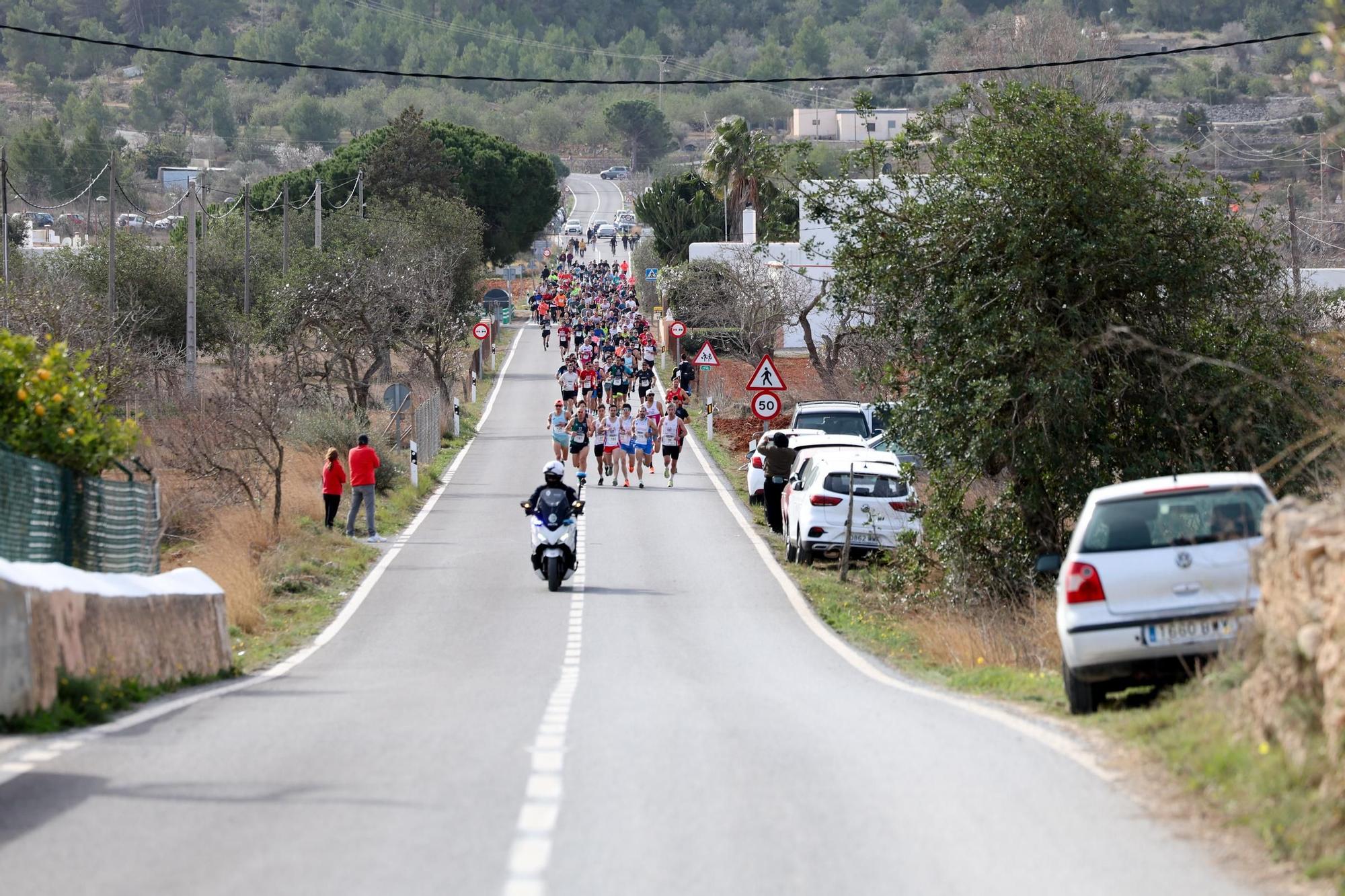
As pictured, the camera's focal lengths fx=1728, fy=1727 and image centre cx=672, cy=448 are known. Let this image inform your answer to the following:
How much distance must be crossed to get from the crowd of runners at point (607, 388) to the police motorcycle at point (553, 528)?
8.90 metres

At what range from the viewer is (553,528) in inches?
860

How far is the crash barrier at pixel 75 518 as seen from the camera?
475 inches

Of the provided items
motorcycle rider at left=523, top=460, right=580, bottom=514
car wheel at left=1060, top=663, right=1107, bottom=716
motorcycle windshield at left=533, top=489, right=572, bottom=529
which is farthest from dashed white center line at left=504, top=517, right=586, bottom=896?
motorcycle rider at left=523, top=460, right=580, bottom=514

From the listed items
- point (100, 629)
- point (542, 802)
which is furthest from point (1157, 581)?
point (100, 629)

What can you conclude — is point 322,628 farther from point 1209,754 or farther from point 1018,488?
point 1209,754

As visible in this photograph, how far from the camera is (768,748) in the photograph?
31.6ft

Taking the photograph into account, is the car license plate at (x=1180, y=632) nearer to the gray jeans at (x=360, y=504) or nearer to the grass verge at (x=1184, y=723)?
the grass verge at (x=1184, y=723)

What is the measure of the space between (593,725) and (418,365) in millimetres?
46292

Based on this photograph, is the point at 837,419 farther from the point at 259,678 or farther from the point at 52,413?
the point at 52,413

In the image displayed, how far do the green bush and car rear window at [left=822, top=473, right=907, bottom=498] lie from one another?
38.0 ft

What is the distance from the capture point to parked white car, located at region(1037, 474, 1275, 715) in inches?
420

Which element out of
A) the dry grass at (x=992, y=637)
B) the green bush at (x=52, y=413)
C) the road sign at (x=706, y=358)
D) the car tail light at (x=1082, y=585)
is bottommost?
the dry grass at (x=992, y=637)

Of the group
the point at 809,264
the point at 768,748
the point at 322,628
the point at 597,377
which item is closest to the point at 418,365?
the point at 597,377

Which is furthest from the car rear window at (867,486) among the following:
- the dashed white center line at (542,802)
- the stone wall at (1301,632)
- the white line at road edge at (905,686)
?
the stone wall at (1301,632)
